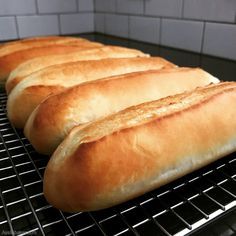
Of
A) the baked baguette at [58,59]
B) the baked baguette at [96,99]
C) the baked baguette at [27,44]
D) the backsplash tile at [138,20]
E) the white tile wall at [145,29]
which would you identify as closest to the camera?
the baked baguette at [96,99]

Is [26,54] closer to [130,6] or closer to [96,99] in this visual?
[96,99]

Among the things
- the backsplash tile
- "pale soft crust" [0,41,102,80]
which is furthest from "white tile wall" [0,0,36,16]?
"pale soft crust" [0,41,102,80]

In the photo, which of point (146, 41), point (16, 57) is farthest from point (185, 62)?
point (16, 57)

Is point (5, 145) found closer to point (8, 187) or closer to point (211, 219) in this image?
point (8, 187)

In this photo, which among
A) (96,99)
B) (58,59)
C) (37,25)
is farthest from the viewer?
(37,25)

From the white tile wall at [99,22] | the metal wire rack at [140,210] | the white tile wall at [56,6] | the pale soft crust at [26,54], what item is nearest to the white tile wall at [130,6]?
the white tile wall at [99,22]

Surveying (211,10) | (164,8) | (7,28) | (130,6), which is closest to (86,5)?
(130,6)

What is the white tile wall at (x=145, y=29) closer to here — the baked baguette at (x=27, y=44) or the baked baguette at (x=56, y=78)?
the baked baguette at (x=27, y=44)
